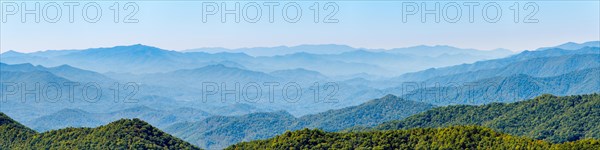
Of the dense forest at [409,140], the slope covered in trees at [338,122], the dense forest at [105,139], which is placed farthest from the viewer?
the slope covered in trees at [338,122]

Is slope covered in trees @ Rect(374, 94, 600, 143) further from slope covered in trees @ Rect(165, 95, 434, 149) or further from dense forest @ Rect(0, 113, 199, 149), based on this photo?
slope covered in trees @ Rect(165, 95, 434, 149)

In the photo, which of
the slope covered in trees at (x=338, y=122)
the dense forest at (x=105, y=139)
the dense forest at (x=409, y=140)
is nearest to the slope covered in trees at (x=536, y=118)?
the dense forest at (x=409, y=140)

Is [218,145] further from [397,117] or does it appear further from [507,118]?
[507,118]

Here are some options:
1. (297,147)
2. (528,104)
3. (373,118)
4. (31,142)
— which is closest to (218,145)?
(373,118)

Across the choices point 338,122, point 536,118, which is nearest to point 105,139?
point 536,118

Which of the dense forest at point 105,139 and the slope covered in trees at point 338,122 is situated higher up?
the dense forest at point 105,139

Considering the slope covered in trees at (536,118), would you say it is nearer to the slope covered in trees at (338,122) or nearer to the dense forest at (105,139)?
the dense forest at (105,139)
